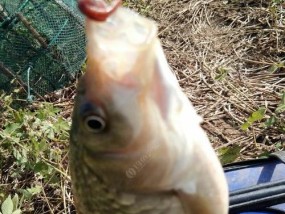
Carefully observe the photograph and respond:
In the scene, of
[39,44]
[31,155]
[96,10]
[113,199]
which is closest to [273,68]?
[39,44]

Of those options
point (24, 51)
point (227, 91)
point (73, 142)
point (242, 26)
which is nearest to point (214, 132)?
point (227, 91)

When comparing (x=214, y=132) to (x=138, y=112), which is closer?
(x=138, y=112)

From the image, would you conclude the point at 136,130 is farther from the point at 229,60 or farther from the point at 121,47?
the point at 229,60

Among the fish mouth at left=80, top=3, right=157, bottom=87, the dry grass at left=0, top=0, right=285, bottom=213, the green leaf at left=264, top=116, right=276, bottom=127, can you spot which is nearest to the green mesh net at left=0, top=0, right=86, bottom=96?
the dry grass at left=0, top=0, right=285, bottom=213

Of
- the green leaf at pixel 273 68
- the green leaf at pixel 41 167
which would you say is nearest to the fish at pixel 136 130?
the green leaf at pixel 41 167

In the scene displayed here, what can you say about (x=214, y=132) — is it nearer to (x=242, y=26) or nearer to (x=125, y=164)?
(x=242, y=26)

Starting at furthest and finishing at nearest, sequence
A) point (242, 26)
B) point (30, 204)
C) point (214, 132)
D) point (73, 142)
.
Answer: point (242, 26), point (214, 132), point (30, 204), point (73, 142)
